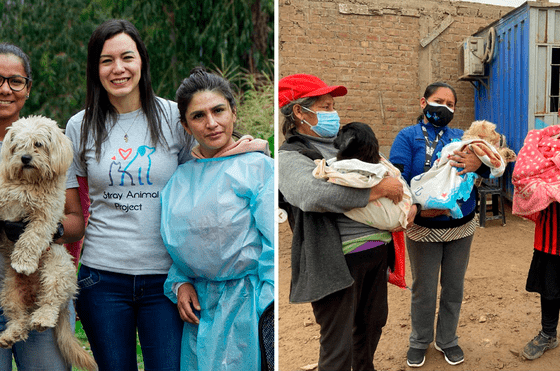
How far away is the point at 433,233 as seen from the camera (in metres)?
2.76

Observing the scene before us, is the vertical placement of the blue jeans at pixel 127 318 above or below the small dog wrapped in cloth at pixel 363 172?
below

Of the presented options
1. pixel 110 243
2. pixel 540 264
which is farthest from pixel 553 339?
pixel 110 243

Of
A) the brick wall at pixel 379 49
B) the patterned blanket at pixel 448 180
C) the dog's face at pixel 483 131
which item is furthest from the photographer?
the brick wall at pixel 379 49

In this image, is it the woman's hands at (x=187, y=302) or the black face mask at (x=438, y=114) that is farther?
the black face mask at (x=438, y=114)

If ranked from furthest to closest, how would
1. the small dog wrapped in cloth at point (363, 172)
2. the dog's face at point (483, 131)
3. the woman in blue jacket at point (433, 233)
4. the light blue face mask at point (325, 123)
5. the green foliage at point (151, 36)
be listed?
1. the green foliage at point (151, 36)
2. the dog's face at point (483, 131)
3. the woman in blue jacket at point (433, 233)
4. the light blue face mask at point (325, 123)
5. the small dog wrapped in cloth at point (363, 172)

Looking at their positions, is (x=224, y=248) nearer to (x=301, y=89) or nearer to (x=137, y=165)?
(x=137, y=165)

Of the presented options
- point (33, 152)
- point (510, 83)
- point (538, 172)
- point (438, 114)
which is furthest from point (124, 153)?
point (510, 83)

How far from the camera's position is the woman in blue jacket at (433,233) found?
271cm

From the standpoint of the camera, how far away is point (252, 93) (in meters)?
6.76

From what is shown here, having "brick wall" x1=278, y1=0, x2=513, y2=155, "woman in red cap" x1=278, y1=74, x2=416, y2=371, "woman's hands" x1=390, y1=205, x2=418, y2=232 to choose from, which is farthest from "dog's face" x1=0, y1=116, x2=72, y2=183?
"brick wall" x1=278, y1=0, x2=513, y2=155

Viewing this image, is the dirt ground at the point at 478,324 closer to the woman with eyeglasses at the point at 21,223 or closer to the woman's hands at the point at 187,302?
the woman's hands at the point at 187,302

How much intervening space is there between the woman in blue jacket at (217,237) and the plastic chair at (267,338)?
26 mm

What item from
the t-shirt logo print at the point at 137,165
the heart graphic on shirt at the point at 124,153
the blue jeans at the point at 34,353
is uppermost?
the heart graphic on shirt at the point at 124,153

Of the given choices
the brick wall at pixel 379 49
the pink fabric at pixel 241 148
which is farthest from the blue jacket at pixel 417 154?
the brick wall at pixel 379 49
